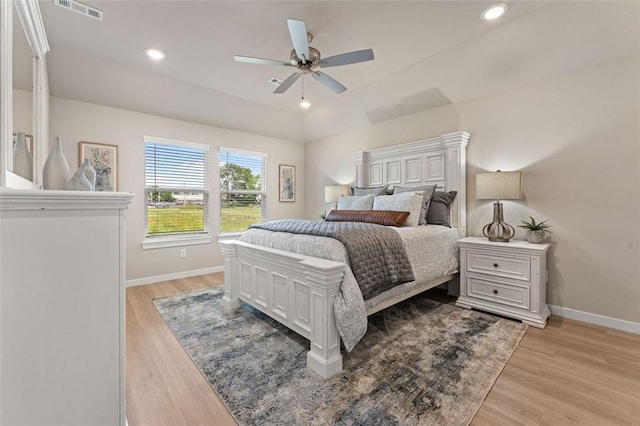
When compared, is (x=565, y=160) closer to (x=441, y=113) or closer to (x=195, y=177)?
(x=441, y=113)

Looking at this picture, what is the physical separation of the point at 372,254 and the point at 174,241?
338cm

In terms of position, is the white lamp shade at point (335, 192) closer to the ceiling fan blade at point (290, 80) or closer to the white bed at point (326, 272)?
the white bed at point (326, 272)

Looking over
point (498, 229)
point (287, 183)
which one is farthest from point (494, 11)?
point (287, 183)

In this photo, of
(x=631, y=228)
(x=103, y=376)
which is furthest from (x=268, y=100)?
(x=631, y=228)

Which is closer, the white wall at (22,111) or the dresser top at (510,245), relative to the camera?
the white wall at (22,111)

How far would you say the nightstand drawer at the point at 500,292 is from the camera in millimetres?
2619

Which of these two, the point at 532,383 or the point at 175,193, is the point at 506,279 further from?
the point at 175,193

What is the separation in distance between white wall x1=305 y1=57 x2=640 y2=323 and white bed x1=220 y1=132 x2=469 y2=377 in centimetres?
31

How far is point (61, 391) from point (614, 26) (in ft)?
14.1

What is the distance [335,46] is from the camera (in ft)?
9.50

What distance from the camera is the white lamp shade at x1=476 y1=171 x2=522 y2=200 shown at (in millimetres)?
2846

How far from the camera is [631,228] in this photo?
8.00 ft

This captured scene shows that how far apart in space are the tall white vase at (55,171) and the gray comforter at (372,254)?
5.24ft

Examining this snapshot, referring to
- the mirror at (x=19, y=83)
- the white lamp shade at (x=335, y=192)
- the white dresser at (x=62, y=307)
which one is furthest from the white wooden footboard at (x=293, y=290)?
the white lamp shade at (x=335, y=192)
